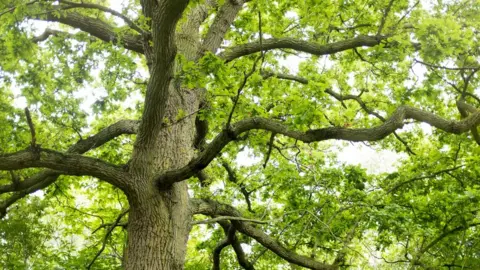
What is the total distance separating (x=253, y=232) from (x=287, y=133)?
197 cm

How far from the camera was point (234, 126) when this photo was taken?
424cm

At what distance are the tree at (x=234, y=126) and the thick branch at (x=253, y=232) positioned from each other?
18mm

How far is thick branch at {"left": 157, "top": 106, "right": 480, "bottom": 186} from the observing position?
4.21 m

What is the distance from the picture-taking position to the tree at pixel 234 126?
450cm

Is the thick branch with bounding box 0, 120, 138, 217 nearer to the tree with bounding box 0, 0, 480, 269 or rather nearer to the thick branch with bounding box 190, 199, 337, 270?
the tree with bounding box 0, 0, 480, 269

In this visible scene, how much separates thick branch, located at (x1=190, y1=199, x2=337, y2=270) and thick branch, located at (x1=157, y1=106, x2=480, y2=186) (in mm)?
994

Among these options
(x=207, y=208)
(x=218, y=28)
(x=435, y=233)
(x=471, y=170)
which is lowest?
(x=435, y=233)

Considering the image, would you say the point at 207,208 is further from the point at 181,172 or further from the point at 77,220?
the point at 77,220

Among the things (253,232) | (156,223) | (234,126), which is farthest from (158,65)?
(253,232)

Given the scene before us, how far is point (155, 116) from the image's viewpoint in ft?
14.4

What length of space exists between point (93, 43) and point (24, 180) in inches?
95.4

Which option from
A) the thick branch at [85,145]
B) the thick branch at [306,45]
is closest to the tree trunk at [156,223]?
the thick branch at [85,145]

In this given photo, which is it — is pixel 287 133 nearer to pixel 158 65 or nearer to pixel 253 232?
pixel 158 65

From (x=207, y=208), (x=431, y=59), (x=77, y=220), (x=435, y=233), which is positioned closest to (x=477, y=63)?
(x=431, y=59)
